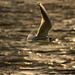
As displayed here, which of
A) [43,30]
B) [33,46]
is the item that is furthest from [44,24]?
[33,46]

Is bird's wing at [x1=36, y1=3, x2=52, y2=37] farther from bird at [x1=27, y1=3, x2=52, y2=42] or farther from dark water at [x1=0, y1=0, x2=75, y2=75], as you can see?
dark water at [x1=0, y1=0, x2=75, y2=75]

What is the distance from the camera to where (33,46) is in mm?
8156

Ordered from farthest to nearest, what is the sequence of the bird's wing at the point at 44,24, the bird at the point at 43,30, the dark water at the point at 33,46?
the dark water at the point at 33,46
the bird at the point at 43,30
the bird's wing at the point at 44,24

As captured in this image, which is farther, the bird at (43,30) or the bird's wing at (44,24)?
the bird at (43,30)

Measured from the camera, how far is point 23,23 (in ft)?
37.2

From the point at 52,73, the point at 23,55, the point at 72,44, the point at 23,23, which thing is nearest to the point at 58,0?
the point at 23,23

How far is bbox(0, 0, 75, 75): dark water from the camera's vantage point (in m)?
6.28

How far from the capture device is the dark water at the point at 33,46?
6.28m

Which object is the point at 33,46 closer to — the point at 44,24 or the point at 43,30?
the point at 43,30

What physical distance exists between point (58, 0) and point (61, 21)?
6.03 meters

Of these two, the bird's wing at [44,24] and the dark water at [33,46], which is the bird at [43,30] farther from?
the dark water at [33,46]

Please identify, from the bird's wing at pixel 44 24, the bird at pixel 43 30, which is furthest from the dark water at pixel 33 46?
the bird's wing at pixel 44 24

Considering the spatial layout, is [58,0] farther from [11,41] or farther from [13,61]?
[13,61]

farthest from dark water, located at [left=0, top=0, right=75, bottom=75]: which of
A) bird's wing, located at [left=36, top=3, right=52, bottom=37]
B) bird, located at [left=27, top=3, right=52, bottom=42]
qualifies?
bird's wing, located at [left=36, top=3, right=52, bottom=37]
